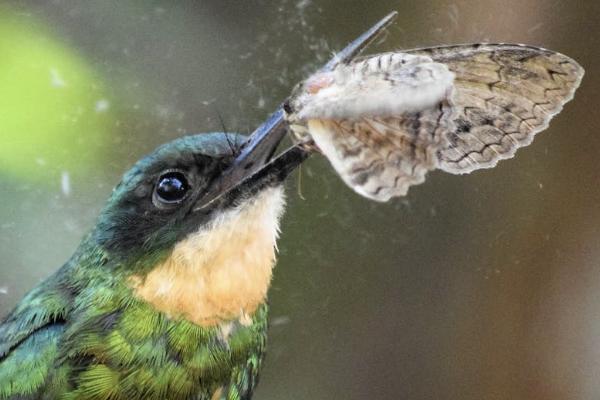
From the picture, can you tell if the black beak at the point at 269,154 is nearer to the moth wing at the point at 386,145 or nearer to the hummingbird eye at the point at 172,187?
the hummingbird eye at the point at 172,187

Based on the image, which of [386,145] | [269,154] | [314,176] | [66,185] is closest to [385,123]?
[386,145]

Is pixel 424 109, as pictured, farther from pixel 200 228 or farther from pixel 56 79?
pixel 56 79

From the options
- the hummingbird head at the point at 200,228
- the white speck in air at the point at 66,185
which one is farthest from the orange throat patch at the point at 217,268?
the white speck in air at the point at 66,185

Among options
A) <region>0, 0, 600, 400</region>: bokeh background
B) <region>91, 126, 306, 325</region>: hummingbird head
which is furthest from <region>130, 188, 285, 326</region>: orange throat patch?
<region>0, 0, 600, 400</region>: bokeh background

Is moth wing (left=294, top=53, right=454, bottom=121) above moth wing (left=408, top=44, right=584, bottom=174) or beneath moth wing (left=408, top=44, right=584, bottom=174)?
above

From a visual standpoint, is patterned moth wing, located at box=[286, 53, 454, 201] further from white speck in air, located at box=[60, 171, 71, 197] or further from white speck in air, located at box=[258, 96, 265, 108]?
white speck in air, located at box=[60, 171, 71, 197]

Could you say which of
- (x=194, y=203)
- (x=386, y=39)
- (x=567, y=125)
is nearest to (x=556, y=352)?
(x=567, y=125)

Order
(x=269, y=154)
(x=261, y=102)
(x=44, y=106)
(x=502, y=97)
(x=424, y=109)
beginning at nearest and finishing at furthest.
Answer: (x=424, y=109), (x=502, y=97), (x=269, y=154), (x=261, y=102), (x=44, y=106)
